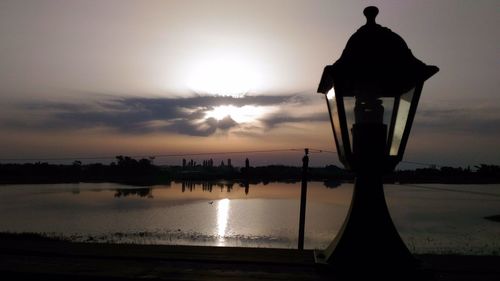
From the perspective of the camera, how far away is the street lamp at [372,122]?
314 cm

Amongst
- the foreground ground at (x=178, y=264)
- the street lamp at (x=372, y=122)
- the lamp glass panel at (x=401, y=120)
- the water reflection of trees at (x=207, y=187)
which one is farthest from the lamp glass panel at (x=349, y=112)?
the water reflection of trees at (x=207, y=187)

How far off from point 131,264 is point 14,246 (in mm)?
1447

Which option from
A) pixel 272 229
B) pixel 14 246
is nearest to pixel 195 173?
pixel 272 229

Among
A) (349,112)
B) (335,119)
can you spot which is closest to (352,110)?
(349,112)

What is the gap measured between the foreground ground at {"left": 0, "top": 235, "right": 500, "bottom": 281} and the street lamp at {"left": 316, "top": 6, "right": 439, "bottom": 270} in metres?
0.30

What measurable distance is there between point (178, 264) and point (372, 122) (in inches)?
72.7

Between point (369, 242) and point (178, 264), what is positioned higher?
point (369, 242)

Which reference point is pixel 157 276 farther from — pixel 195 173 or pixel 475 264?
pixel 195 173

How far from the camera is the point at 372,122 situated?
3260 millimetres

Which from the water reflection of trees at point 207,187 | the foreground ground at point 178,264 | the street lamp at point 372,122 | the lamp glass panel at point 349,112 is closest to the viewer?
the foreground ground at point 178,264

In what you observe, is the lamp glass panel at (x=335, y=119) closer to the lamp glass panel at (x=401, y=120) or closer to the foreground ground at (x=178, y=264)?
the lamp glass panel at (x=401, y=120)

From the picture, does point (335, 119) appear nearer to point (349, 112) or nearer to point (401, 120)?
point (349, 112)

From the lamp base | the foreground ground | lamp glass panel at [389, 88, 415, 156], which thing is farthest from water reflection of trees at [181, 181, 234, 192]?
lamp glass panel at [389, 88, 415, 156]

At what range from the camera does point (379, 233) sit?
10.6 ft
